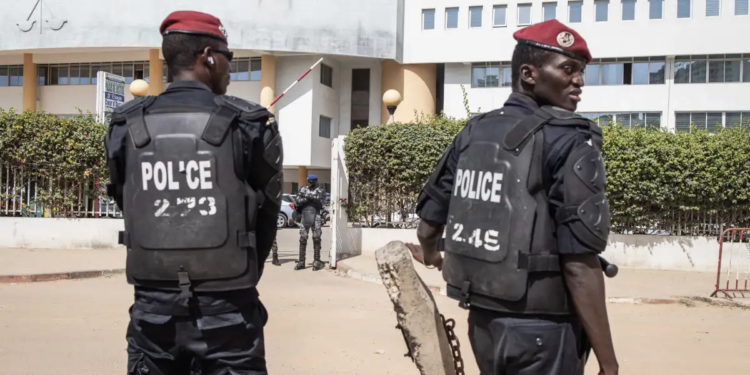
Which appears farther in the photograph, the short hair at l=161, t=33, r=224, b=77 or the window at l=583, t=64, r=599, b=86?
the window at l=583, t=64, r=599, b=86

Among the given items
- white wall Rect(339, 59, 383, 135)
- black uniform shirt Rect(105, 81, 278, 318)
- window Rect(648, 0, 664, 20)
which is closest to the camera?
black uniform shirt Rect(105, 81, 278, 318)

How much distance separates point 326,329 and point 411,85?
29.1 m

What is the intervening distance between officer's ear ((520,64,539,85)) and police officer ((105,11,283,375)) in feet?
3.25

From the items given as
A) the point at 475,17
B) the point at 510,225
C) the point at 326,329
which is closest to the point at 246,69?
the point at 475,17

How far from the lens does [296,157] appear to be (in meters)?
34.2

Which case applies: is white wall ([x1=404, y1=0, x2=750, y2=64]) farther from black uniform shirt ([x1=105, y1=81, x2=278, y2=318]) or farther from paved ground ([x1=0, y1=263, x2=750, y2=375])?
black uniform shirt ([x1=105, y1=81, x2=278, y2=318])

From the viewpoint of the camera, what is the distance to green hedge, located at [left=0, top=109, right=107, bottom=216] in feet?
47.0

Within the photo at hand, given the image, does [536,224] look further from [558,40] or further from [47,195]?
[47,195]

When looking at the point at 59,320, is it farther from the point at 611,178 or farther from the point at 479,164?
the point at 611,178

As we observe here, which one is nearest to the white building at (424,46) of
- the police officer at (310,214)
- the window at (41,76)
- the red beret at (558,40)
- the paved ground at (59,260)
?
the window at (41,76)

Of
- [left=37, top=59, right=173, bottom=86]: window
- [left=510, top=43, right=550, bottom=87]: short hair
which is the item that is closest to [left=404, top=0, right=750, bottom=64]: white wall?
[left=37, top=59, right=173, bottom=86]: window

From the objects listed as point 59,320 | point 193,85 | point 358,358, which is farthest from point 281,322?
point 193,85

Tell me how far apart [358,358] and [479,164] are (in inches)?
147

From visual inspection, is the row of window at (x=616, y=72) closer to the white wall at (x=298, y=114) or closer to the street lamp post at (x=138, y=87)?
the white wall at (x=298, y=114)
